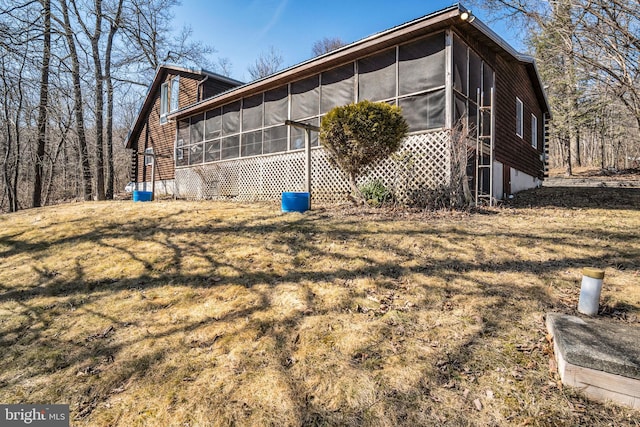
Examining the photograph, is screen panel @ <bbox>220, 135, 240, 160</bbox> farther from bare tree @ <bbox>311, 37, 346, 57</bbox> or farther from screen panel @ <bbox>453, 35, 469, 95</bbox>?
bare tree @ <bbox>311, 37, 346, 57</bbox>

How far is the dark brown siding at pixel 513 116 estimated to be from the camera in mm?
9773

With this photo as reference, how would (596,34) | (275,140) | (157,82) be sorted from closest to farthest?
(596,34) → (275,140) → (157,82)

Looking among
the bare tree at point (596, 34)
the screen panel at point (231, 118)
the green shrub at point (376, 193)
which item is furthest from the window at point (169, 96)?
the bare tree at point (596, 34)

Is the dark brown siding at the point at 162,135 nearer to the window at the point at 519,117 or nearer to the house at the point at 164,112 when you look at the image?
the house at the point at 164,112

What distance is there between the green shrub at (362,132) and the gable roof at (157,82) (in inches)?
440

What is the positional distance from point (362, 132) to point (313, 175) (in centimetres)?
310

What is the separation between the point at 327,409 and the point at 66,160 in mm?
24855

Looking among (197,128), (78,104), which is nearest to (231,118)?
(197,128)

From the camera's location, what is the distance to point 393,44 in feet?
26.9

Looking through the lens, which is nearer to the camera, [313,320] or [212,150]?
[313,320]

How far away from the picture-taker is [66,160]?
2053 centimetres

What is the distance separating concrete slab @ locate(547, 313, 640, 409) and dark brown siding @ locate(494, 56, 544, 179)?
26.5ft

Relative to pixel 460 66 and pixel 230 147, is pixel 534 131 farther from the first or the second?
pixel 230 147

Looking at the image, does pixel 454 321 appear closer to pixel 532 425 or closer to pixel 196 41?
pixel 532 425
